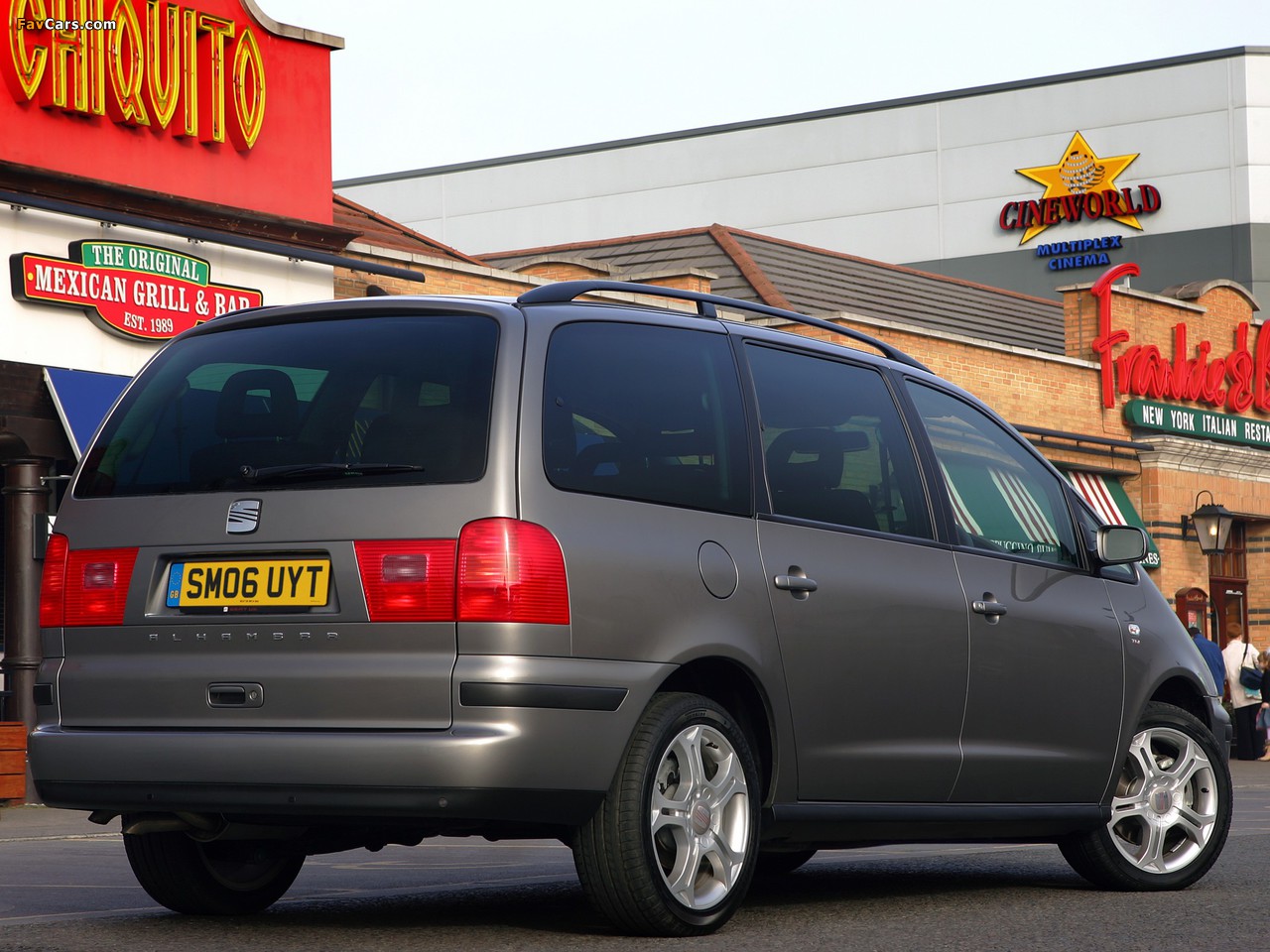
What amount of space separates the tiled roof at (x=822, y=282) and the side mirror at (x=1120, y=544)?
2177 cm

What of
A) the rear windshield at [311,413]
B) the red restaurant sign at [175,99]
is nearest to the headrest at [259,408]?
the rear windshield at [311,413]

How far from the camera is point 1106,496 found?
98.6 ft

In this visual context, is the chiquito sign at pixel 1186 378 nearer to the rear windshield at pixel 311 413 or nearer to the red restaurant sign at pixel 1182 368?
the red restaurant sign at pixel 1182 368

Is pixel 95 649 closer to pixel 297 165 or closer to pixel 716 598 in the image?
pixel 716 598

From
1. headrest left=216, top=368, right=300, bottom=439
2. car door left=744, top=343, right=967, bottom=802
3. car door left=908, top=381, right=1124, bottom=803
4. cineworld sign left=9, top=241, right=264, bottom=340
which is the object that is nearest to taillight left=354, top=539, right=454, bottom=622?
headrest left=216, top=368, right=300, bottom=439

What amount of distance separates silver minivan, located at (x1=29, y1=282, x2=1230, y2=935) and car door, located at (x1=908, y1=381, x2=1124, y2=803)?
0.03m

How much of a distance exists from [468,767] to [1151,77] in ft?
155

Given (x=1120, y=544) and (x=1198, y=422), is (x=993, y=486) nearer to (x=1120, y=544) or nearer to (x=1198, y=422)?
(x=1120, y=544)

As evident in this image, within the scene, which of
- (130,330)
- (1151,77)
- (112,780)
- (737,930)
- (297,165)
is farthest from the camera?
(1151,77)

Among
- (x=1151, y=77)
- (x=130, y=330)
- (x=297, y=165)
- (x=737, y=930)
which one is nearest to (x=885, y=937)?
(x=737, y=930)

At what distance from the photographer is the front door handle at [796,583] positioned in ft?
20.8

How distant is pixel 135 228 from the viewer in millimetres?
17281

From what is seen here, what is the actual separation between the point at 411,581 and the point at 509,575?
27 centimetres

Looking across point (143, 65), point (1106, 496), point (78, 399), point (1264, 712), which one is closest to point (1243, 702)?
point (1264, 712)
